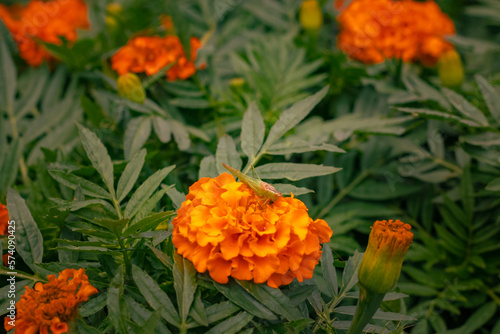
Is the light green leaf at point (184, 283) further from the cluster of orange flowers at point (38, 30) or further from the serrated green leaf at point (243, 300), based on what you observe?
the cluster of orange flowers at point (38, 30)

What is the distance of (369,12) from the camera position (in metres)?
1.08

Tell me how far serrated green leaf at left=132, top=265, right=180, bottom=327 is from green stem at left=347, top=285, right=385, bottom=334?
0.77ft

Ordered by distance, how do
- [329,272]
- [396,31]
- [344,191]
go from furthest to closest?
[396,31] < [344,191] < [329,272]

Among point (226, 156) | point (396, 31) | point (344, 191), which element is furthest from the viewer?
point (396, 31)

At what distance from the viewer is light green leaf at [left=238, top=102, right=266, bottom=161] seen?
68 centimetres

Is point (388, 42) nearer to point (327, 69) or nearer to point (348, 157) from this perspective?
point (327, 69)

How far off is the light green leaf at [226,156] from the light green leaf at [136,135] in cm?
18

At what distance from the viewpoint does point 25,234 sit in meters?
0.63

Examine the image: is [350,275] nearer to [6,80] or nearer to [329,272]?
[329,272]

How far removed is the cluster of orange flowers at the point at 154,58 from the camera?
0.92 meters

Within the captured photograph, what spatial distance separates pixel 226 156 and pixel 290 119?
0.43ft

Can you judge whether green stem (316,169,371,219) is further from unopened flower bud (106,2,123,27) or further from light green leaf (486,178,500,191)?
unopened flower bud (106,2,123,27)

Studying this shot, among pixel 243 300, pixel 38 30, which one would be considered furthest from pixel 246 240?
pixel 38 30

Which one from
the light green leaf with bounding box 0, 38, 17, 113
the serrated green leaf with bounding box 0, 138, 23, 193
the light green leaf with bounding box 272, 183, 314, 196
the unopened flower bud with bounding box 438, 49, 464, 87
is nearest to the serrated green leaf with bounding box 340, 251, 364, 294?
the light green leaf with bounding box 272, 183, 314, 196
